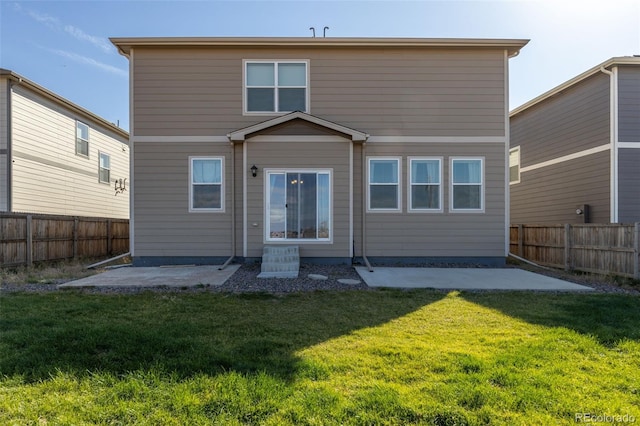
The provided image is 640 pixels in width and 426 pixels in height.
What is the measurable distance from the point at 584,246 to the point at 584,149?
15.4ft

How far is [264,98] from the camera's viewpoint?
945 cm

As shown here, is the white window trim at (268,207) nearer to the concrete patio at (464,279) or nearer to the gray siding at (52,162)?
the concrete patio at (464,279)

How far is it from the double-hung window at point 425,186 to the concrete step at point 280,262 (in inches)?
143

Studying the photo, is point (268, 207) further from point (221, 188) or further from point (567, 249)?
point (567, 249)

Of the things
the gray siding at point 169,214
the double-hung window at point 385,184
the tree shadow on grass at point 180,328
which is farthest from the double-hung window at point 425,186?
the gray siding at point 169,214

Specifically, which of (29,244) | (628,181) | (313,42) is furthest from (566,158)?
(29,244)

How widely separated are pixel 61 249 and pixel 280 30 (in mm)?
9097

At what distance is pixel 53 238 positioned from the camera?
30.9 ft

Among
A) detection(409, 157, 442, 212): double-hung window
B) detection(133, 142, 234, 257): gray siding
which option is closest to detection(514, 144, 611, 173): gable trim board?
detection(409, 157, 442, 212): double-hung window

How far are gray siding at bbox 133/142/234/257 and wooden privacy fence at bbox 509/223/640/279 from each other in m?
9.11

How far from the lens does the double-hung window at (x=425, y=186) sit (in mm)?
9398

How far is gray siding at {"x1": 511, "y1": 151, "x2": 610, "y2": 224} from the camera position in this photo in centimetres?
1044

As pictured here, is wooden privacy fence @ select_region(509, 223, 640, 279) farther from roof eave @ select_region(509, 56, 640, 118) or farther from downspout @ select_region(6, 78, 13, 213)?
downspout @ select_region(6, 78, 13, 213)

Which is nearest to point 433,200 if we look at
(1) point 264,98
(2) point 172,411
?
(1) point 264,98
